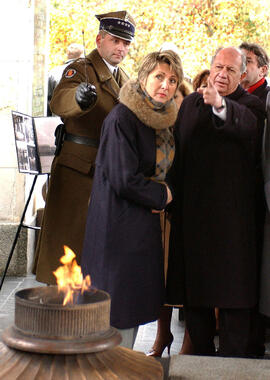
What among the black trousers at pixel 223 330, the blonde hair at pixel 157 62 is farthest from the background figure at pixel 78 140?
the black trousers at pixel 223 330

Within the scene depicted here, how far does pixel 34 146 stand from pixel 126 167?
261 cm

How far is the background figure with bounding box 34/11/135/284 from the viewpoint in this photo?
4598 millimetres

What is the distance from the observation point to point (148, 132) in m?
3.54

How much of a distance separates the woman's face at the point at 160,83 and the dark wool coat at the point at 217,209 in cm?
25

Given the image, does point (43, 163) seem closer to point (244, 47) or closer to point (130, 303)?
point (244, 47)

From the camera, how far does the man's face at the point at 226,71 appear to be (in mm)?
3816

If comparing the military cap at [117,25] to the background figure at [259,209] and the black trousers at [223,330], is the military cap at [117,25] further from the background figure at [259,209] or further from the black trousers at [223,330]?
the black trousers at [223,330]

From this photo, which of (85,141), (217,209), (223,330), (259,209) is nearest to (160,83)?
(217,209)

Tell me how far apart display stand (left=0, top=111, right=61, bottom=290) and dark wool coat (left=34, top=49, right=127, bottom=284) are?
37.8 inches

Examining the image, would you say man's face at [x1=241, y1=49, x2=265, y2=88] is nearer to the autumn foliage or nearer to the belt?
the belt

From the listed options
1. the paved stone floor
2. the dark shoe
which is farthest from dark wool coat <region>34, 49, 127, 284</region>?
the dark shoe

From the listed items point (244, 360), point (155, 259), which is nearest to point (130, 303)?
point (155, 259)

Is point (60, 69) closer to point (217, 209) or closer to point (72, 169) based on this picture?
point (72, 169)

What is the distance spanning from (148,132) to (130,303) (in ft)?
2.62
